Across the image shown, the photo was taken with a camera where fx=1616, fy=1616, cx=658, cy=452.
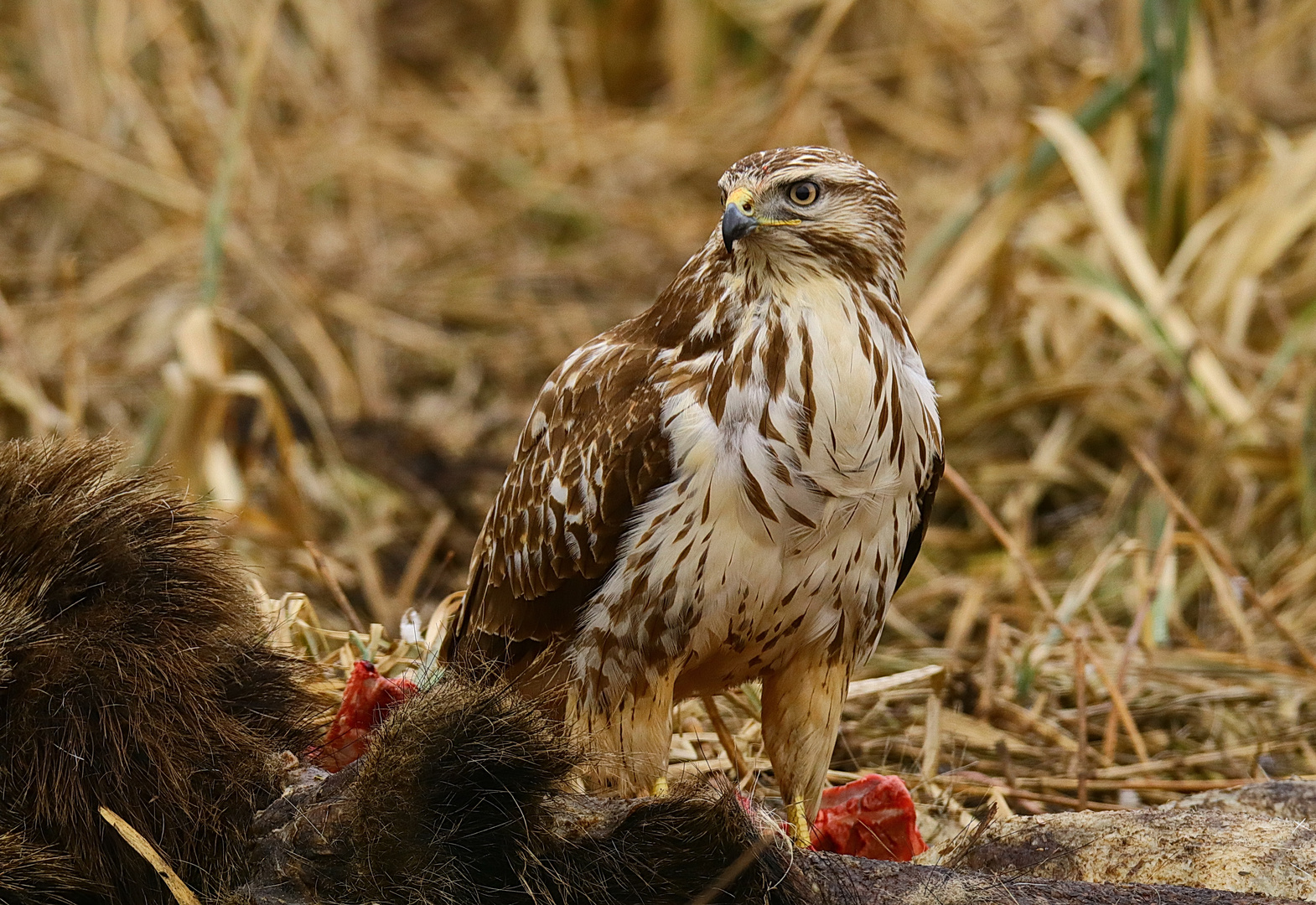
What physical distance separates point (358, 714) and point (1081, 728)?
5.08 ft

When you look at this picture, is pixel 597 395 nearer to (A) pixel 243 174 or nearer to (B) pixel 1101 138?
(B) pixel 1101 138

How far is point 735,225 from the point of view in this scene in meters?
2.81

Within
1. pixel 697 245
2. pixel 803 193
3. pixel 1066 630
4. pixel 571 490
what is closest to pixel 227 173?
pixel 571 490

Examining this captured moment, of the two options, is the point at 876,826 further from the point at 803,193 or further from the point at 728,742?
the point at 803,193

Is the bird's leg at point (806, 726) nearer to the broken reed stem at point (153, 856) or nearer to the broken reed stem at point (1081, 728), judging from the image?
the broken reed stem at point (1081, 728)

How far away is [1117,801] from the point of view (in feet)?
11.8

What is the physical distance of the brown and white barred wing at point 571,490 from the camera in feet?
9.64

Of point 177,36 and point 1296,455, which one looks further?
point 177,36

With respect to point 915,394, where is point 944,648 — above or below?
below

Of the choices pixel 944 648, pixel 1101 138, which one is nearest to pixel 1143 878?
pixel 944 648

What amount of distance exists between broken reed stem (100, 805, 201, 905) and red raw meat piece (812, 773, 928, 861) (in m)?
1.09

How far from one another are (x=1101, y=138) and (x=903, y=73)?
3254 mm

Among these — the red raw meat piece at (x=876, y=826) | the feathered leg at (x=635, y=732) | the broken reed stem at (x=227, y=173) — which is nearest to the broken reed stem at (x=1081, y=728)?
the red raw meat piece at (x=876, y=826)

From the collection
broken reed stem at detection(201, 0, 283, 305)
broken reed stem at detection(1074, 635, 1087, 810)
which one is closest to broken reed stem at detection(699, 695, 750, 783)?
broken reed stem at detection(1074, 635, 1087, 810)
